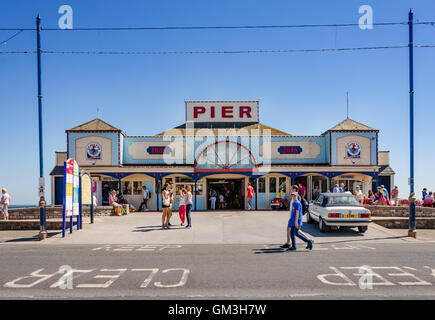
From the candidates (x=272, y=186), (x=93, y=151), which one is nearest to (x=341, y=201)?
(x=272, y=186)

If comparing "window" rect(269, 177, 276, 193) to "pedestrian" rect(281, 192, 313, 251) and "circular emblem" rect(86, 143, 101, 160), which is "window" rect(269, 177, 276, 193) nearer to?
"circular emblem" rect(86, 143, 101, 160)

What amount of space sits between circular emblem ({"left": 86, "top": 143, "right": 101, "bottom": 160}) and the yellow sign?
27.6ft

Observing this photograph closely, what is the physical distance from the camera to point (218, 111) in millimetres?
27344

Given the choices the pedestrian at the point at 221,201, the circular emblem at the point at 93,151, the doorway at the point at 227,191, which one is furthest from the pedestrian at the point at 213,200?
the circular emblem at the point at 93,151

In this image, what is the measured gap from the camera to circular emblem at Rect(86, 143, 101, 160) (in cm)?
2277

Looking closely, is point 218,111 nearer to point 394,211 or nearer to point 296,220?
point 394,211

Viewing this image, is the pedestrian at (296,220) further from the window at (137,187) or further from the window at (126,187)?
the window at (126,187)

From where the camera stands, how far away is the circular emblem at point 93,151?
74.7ft

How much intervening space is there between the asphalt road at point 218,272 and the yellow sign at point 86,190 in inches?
160

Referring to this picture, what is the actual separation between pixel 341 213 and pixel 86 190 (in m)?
10.8

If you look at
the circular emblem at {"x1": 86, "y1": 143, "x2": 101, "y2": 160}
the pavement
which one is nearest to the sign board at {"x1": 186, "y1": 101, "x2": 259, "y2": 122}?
the circular emblem at {"x1": 86, "y1": 143, "x2": 101, "y2": 160}
